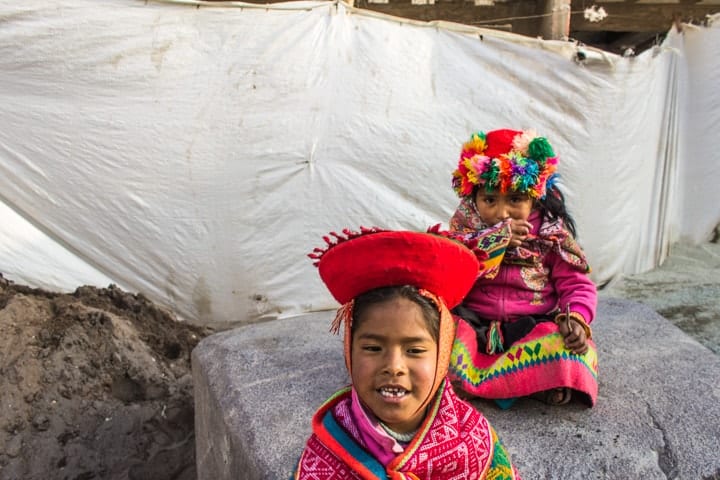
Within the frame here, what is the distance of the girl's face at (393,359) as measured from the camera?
4.34ft

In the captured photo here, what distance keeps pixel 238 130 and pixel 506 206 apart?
215 centimetres

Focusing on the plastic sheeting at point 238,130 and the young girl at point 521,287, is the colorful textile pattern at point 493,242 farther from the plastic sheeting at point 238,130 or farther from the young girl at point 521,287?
the plastic sheeting at point 238,130

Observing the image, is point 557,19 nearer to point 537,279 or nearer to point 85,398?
point 537,279

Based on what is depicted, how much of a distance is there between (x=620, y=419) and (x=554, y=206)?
0.81m

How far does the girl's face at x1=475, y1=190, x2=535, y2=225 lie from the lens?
93.4 inches

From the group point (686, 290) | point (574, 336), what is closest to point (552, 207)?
point (574, 336)

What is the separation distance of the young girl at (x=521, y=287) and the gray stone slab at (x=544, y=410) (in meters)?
0.12

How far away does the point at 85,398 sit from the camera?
3.04 m

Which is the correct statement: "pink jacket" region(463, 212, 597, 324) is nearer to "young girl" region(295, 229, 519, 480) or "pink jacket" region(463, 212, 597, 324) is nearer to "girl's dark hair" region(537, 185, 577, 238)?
"girl's dark hair" region(537, 185, 577, 238)

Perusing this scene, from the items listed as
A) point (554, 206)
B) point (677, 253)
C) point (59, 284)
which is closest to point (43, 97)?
point (59, 284)

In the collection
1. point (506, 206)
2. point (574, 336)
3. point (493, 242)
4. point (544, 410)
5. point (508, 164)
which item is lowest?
point (544, 410)

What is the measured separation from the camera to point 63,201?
390 centimetres

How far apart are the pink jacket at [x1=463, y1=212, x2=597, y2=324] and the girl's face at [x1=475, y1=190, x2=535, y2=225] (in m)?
0.10

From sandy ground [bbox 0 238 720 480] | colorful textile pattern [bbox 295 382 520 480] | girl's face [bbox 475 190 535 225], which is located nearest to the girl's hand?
girl's face [bbox 475 190 535 225]
